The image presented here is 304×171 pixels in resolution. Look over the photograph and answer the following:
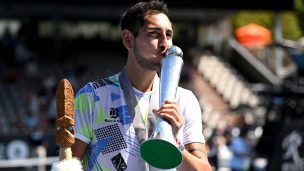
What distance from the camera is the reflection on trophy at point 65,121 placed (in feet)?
12.5

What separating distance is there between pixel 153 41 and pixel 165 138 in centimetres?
78

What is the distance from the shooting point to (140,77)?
4426 mm

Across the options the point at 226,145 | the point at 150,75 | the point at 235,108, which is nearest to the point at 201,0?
the point at 235,108

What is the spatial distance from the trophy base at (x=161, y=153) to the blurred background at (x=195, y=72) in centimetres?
1293

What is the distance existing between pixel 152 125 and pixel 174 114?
1.93 feet

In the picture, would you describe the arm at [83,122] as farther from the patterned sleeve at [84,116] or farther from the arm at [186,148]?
the arm at [186,148]

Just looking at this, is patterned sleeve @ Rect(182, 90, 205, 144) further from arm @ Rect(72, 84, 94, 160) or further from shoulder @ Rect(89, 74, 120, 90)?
arm @ Rect(72, 84, 94, 160)

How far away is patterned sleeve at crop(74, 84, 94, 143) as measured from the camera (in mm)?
4402

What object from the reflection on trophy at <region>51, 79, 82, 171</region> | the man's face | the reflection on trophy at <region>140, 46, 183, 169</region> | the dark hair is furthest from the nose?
the reflection on trophy at <region>51, 79, 82, 171</region>

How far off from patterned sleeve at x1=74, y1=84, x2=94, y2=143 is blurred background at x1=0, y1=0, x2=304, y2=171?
12240 millimetres

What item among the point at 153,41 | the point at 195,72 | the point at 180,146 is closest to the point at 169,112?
the point at 180,146

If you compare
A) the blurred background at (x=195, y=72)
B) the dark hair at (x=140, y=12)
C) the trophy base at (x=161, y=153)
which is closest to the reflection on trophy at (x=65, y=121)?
the trophy base at (x=161, y=153)

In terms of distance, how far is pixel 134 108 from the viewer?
14.3 ft

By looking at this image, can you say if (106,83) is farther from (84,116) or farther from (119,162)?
(119,162)
